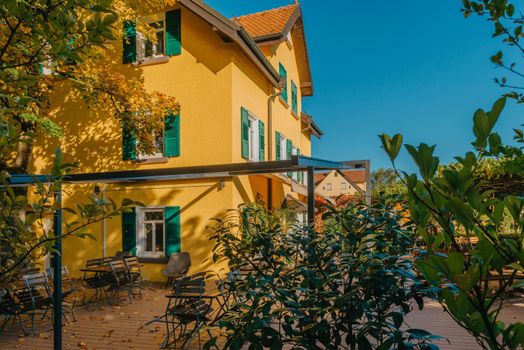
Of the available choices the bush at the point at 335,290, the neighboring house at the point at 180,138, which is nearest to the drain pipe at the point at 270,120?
the neighboring house at the point at 180,138

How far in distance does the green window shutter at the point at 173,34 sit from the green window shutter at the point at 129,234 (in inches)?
208

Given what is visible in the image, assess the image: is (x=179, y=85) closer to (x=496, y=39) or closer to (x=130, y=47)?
(x=130, y=47)

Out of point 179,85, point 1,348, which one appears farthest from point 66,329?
point 179,85

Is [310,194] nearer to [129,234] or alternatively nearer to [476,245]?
[476,245]

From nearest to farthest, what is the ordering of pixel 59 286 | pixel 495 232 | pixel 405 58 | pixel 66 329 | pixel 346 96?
pixel 495 232 → pixel 59 286 → pixel 66 329 → pixel 405 58 → pixel 346 96

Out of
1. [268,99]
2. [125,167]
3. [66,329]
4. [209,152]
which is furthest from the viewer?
[268,99]

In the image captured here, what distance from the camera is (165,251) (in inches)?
444

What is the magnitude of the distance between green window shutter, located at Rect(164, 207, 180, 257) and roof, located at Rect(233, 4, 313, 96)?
6760 millimetres

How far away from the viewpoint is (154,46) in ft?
A: 39.2

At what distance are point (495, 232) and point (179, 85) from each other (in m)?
11.3

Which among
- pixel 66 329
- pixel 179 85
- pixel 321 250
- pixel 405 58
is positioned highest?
pixel 405 58

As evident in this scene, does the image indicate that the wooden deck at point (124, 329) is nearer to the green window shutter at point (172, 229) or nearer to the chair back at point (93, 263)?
the chair back at point (93, 263)

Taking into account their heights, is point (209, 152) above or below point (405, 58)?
below

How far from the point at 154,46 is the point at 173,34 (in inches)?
35.8
